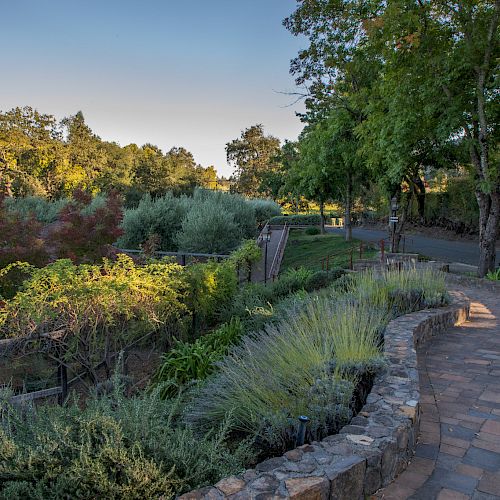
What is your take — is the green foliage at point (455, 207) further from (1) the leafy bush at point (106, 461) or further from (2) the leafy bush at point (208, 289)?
(1) the leafy bush at point (106, 461)

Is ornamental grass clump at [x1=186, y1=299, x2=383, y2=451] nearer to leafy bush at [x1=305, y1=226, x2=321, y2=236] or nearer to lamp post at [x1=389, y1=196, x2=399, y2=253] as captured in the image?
lamp post at [x1=389, y1=196, x2=399, y2=253]

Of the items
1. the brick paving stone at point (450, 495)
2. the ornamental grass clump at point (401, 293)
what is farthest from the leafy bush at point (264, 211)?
the brick paving stone at point (450, 495)

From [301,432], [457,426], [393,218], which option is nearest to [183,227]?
[393,218]

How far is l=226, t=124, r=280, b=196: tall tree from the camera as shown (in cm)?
5150

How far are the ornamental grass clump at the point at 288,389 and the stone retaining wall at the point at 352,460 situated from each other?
222 millimetres

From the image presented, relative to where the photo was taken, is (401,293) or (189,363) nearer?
(189,363)

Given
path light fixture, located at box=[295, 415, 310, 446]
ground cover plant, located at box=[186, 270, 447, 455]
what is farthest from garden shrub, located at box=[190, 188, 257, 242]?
path light fixture, located at box=[295, 415, 310, 446]

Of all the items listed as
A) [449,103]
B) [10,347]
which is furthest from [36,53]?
[449,103]

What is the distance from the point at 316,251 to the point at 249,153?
3695 cm

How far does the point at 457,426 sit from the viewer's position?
2.87 meters

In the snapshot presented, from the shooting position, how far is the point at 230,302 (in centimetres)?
786

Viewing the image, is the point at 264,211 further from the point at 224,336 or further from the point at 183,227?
the point at 224,336

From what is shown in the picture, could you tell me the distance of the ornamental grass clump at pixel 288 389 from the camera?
257 centimetres

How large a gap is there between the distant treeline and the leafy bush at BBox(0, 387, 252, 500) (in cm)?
2336
